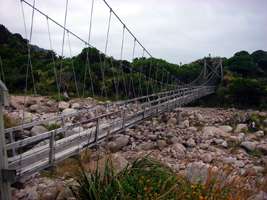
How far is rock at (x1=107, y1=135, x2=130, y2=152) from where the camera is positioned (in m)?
7.98

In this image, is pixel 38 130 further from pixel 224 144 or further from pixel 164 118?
pixel 164 118

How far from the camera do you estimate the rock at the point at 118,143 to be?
26.2 feet

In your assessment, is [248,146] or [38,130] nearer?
[38,130]

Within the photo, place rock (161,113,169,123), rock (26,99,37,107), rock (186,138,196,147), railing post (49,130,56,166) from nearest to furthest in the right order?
railing post (49,130,56,166)
rock (186,138,196,147)
rock (26,99,37,107)
rock (161,113,169,123)

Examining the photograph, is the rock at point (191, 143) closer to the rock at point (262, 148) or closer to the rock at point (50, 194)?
the rock at point (262, 148)

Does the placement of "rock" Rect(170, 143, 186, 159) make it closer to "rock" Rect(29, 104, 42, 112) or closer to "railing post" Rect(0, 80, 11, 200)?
"rock" Rect(29, 104, 42, 112)

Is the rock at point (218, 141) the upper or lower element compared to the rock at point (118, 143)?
lower

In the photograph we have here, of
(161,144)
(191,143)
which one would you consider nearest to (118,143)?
(161,144)

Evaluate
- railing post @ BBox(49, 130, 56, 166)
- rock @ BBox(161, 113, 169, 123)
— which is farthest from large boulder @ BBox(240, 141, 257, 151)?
railing post @ BBox(49, 130, 56, 166)

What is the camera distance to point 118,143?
832 cm

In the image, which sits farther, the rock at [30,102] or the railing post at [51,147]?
the rock at [30,102]

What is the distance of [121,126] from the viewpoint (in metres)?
6.48

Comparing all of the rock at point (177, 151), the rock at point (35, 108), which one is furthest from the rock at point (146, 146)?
the rock at point (35, 108)

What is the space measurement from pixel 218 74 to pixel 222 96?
230 inches
